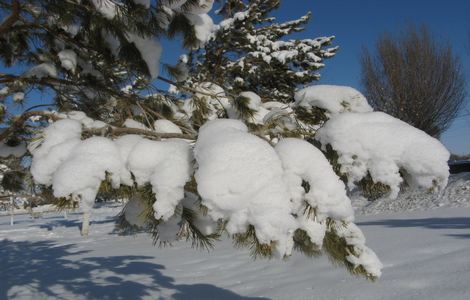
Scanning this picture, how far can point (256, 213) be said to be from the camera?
2.63ft

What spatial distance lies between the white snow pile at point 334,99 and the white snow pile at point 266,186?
0.94 feet

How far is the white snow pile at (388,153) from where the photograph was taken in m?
0.87

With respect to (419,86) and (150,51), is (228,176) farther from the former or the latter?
(419,86)

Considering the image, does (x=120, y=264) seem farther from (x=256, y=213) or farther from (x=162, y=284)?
(x=256, y=213)

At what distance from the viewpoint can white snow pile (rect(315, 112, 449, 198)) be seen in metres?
0.87

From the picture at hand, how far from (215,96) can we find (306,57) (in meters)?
6.34

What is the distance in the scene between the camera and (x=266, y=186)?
2.70 ft

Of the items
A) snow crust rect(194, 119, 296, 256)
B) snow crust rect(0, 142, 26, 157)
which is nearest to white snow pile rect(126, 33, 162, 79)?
snow crust rect(0, 142, 26, 157)

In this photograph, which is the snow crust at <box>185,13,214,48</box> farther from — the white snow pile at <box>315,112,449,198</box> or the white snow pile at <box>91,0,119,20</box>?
the white snow pile at <box>315,112,449,198</box>

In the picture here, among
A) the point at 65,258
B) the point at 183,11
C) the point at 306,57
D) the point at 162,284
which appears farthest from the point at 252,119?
the point at 65,258

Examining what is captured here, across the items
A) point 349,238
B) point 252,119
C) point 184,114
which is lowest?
point 349,238

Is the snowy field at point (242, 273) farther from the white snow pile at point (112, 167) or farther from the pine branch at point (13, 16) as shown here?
the pine branch at point (13, 16)

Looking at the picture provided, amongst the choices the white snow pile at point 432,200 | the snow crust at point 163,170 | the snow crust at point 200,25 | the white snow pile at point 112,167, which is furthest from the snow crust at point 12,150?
the white snow pile at point 432,200

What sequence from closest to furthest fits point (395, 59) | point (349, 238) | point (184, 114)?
1. point (349, 238)
2. point (184, 114)
3. point (395, 59)
